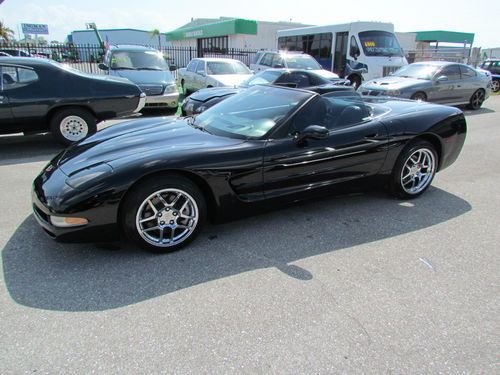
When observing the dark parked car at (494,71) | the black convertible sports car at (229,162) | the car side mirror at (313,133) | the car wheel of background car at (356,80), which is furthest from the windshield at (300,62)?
the dark parked car at (494,71)

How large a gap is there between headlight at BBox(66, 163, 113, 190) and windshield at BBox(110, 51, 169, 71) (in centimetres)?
836

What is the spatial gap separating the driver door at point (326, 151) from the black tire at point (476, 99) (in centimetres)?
1019

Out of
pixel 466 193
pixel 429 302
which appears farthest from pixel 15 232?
pixel 466 193

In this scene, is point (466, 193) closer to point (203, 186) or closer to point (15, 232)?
point (203, 186)

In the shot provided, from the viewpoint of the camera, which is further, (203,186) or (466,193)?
(466,193)

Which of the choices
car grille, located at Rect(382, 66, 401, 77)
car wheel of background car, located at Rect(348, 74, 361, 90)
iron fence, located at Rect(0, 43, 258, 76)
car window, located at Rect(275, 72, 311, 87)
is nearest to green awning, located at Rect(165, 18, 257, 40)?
iron fence, located at Rect(0, 43, 258, 76)

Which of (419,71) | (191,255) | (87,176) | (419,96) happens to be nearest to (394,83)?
(419,96)

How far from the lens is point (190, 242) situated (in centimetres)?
327

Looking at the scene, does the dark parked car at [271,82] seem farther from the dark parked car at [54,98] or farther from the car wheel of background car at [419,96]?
the car wheel of background car at [419,96]

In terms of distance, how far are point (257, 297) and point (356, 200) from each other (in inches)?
88.0

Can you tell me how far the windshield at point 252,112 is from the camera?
361 cm

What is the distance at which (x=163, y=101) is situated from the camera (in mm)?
9859

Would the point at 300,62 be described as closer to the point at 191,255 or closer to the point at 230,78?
the point at 230,78

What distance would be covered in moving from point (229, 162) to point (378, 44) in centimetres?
1416
